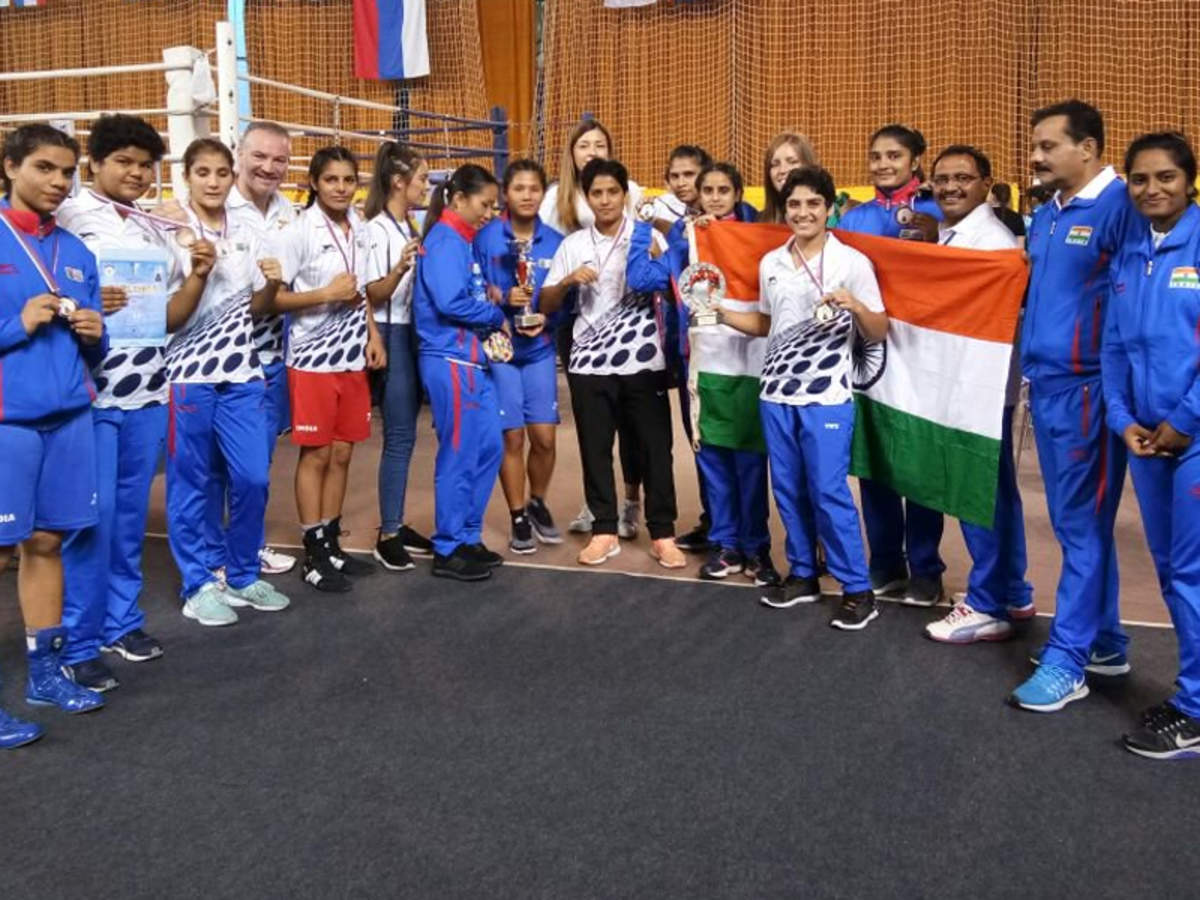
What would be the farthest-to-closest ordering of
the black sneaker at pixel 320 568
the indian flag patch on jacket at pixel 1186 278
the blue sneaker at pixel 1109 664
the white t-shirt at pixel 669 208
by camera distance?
the white t-shirt at pixel 669 208
the black sneaker at pixel 320 568
the blue sneaker at pixel 1109 664
the indian flag patch on jacket at pixel 1186 278

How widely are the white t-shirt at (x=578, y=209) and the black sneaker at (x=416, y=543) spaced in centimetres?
129

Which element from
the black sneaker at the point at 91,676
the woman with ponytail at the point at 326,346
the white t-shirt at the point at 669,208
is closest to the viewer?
the black sneaker at the point at 91,676

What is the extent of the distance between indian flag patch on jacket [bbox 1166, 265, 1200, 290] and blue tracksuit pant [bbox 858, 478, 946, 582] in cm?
128

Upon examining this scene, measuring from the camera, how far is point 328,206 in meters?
3.83

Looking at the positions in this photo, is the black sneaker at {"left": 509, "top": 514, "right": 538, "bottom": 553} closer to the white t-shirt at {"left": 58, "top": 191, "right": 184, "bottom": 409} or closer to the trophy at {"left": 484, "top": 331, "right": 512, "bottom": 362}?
the trophy at {"left": 484, "top": 331, "right": 512, "bottom": 362}

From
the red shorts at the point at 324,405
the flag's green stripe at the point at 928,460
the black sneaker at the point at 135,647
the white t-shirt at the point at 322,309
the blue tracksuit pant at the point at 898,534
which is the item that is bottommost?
the black sneaker at the point at 135,647

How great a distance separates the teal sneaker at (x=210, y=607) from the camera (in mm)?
3516

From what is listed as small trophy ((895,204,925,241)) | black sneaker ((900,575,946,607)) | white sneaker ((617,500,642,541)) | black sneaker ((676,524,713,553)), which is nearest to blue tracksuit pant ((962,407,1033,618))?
black sneaker ((900,575,946,607))

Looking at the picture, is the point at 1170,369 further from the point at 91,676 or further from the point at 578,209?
the point at 91,676

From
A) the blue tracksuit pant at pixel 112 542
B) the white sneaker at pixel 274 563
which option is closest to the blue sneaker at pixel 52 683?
the blue tracksuit pant at pixel 112 542

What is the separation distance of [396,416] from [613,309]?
90cm

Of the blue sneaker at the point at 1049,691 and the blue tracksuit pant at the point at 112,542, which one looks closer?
the blue sneaker at the point at 1049,691

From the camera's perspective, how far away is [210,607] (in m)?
3.54

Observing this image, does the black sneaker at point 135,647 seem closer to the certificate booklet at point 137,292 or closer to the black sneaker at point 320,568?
the black sneaker at point 320,568
